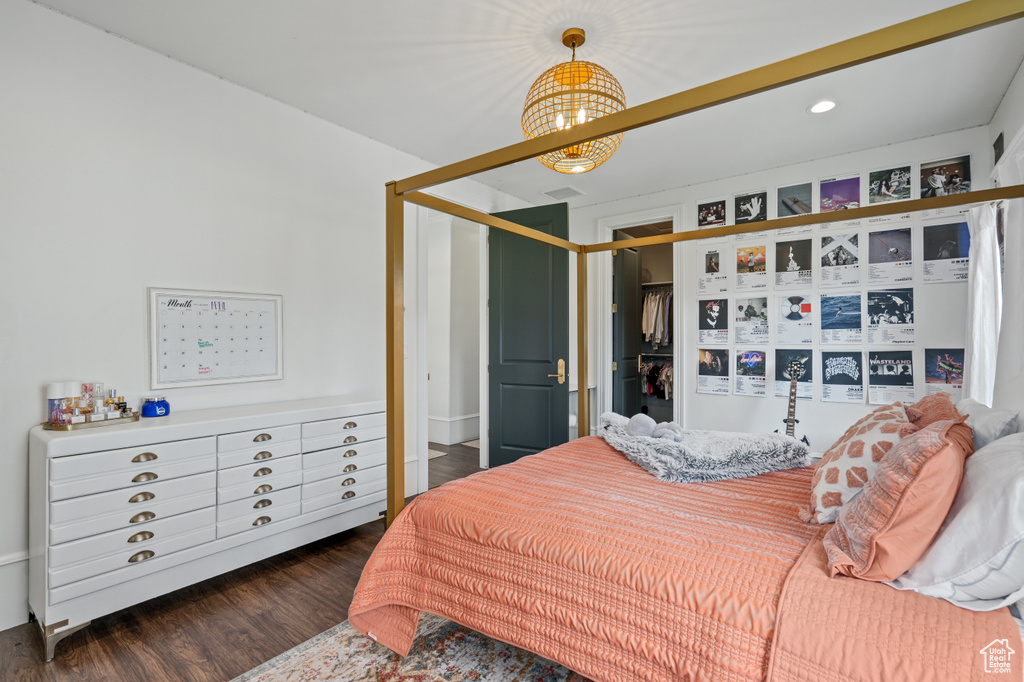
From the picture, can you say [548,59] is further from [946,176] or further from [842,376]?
[842,376]

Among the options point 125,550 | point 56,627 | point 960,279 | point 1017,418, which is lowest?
point 56,627

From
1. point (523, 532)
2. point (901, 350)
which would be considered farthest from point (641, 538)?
point (901, 350)

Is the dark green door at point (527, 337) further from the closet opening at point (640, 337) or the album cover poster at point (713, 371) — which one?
the album cover poster at point (713, 371)

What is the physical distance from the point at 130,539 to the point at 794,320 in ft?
13.9

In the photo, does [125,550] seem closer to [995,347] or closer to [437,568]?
[437,568]

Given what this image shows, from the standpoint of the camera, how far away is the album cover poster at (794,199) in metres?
3.72

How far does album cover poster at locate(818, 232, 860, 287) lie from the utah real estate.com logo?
3148 mm

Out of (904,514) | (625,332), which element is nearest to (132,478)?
(904,514)

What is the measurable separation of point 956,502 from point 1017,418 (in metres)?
0.42

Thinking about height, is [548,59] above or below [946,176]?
above

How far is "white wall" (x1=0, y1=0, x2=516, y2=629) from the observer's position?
2043mm

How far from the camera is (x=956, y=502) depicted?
1.18 meters

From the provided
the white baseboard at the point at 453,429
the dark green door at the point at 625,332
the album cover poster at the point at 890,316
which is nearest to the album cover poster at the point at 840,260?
the album cover poster at the point at 890,316

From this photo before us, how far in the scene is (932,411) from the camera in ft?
5.56
